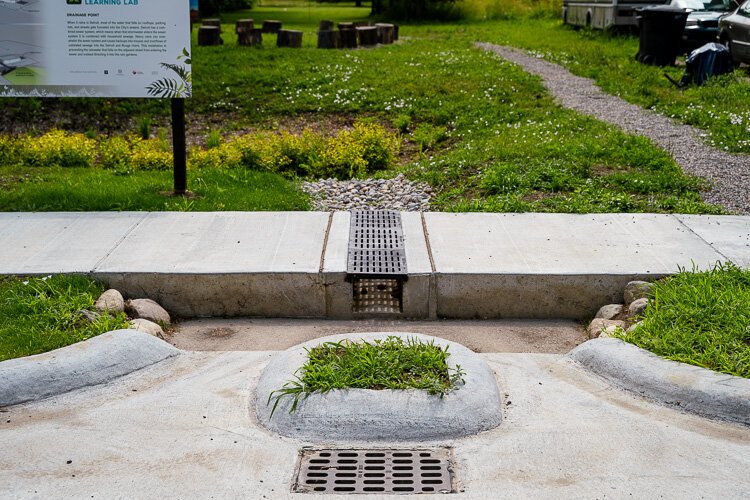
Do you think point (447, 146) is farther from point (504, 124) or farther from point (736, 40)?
point (736, 40)

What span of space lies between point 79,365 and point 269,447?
53.3 inches

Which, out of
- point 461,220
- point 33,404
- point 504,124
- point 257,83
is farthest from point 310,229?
point 257,83

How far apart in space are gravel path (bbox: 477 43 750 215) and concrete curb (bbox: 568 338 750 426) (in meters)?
3.61

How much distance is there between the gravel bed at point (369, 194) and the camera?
8719 mm

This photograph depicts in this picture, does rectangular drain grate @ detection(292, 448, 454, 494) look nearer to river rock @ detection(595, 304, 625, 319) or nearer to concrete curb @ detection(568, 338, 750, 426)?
concrete curb @ detection(568, 338, 750, 426)

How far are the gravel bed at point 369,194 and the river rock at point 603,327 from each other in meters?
2.95

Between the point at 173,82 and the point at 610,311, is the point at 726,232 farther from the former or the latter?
the point at 173,82

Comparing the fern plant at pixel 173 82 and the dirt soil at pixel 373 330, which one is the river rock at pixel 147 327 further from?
the fern plant at pixel 173 82

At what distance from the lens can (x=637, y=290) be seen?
5.99 metres

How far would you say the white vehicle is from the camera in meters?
22.5

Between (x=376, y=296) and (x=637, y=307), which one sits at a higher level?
(x=637, y=307)

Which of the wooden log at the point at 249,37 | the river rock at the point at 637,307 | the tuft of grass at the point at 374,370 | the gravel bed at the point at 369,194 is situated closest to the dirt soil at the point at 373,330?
the river rock at the point at 637,307

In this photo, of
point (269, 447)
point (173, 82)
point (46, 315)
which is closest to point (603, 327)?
point (269, 447)

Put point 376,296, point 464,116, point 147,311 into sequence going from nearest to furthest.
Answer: point 147,311 < point 376,296 < point 464,116
